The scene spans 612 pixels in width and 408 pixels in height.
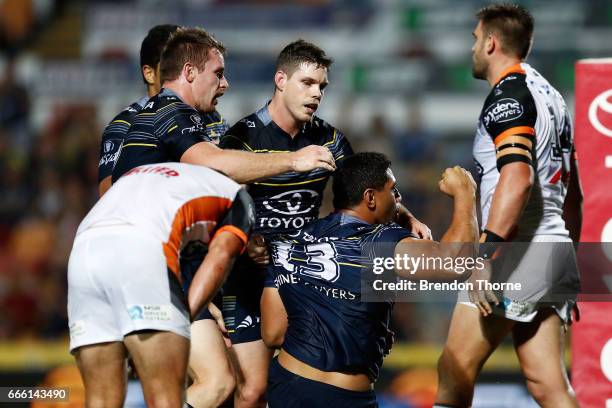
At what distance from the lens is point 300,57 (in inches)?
221

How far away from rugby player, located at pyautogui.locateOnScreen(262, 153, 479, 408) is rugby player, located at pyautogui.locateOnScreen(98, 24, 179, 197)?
4.53ft

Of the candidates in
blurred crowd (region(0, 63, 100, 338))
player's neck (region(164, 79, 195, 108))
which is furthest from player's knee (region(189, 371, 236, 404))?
blurred crowd (region(0, 63, 100, 338))

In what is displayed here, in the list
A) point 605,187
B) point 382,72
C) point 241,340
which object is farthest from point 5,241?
point 605,187

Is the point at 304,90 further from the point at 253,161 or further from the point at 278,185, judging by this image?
the point at 253,161

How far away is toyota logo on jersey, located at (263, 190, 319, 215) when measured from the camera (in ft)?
18.3

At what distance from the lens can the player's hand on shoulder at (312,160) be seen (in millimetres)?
4792

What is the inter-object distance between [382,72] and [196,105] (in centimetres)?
856

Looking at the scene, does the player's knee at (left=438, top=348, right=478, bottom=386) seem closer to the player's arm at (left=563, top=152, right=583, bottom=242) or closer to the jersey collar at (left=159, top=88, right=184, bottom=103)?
the player's arm at (left=563, top=152, right=583, bottom=242)

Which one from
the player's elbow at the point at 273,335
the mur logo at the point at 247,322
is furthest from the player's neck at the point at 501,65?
the mur logo at the point at 247,322

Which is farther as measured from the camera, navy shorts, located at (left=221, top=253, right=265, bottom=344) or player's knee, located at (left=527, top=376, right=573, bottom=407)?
navy shorts, located at (left=221, top=253, right=265, bottom=344)

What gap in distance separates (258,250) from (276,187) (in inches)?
15.1

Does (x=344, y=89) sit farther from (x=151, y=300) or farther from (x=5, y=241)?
(x=151, y=300)

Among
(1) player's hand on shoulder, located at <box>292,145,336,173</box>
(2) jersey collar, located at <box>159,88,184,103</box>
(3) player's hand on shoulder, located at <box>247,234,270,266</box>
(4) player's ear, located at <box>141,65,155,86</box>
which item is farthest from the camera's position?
(4) player's ear, located at <box>141,65,155,86</box>

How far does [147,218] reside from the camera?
4.17 meters
